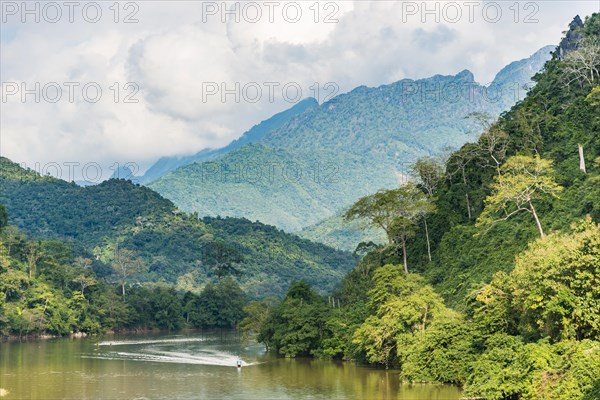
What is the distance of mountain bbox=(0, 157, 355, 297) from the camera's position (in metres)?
134

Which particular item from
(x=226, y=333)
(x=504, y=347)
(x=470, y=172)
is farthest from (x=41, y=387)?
(x=226, y=333)

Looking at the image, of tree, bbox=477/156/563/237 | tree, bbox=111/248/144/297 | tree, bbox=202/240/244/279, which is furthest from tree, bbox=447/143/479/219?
tree, bbox=202/240/244/279

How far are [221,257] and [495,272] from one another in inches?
3277

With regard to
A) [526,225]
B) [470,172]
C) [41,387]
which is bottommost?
[41,387]

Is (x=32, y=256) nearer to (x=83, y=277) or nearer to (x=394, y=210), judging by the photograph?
(x=83, y=277)

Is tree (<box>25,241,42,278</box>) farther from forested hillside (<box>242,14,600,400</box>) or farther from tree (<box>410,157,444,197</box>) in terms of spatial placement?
tree (<box>410,157,444,197</box>)

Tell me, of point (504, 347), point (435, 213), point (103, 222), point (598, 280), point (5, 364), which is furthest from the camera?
point (103, 222)

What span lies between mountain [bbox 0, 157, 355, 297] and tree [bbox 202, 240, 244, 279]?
45 centimetres

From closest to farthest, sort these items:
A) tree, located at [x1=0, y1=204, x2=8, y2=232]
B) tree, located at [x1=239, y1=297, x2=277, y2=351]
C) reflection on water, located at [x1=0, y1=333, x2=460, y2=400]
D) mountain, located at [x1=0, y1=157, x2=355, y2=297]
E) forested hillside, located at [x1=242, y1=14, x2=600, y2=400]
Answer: forested hillside, located at [x1=242, y1=14, x2=600, y2=400], reflection on water, located at [x1=0, y1=333, x2=460, y2=400], tree, located at [x1=239, y1=297, x2=277, y2=351], tree, located at [x1=0, y1=204, x2=8, y2=232], mountain, located at [x1=0, y1=157, x2=355, y2=297]

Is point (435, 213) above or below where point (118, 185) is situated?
below

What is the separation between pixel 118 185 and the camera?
163m

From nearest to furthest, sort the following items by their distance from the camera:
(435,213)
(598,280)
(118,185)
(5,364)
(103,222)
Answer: (598,280), (5,364), (435,213), (103,222), (118,185)

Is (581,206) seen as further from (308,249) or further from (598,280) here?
(308,249)

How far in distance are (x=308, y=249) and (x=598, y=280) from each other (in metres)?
123
